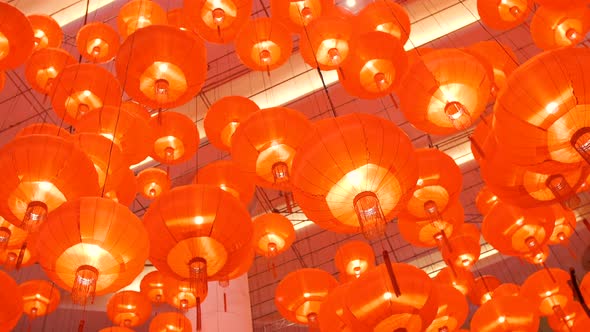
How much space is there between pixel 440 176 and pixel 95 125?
224 cm

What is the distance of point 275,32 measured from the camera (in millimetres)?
4234

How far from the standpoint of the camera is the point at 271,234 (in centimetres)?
478

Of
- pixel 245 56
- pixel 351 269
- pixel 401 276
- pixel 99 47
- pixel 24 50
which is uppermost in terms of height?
pixel 99 47

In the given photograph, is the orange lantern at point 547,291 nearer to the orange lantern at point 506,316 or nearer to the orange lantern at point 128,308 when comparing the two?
the orange lantern at point 506,316

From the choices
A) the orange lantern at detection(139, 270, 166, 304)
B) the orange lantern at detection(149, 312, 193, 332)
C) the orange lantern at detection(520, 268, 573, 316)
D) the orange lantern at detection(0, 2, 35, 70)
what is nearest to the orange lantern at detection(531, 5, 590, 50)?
the orange lantern at detection(520, 268, 573, 316)

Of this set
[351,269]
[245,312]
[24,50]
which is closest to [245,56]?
[24,50]

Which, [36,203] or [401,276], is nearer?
[36,203]

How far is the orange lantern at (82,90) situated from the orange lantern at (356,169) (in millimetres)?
1881

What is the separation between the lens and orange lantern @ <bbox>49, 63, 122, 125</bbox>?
3.90 meters

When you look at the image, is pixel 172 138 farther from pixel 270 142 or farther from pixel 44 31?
pixel 44 31

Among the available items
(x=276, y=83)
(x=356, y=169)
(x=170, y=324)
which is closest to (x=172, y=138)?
(x=170, y=324)

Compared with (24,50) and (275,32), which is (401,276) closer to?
(275,32)

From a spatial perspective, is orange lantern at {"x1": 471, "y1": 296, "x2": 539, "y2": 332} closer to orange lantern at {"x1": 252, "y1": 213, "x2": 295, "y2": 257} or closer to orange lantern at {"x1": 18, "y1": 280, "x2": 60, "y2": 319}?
orange lantern at {"x1": 252, "y1": 213, "x2": 295, "y2": 257}

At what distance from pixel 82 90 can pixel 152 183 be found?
1396 mm
